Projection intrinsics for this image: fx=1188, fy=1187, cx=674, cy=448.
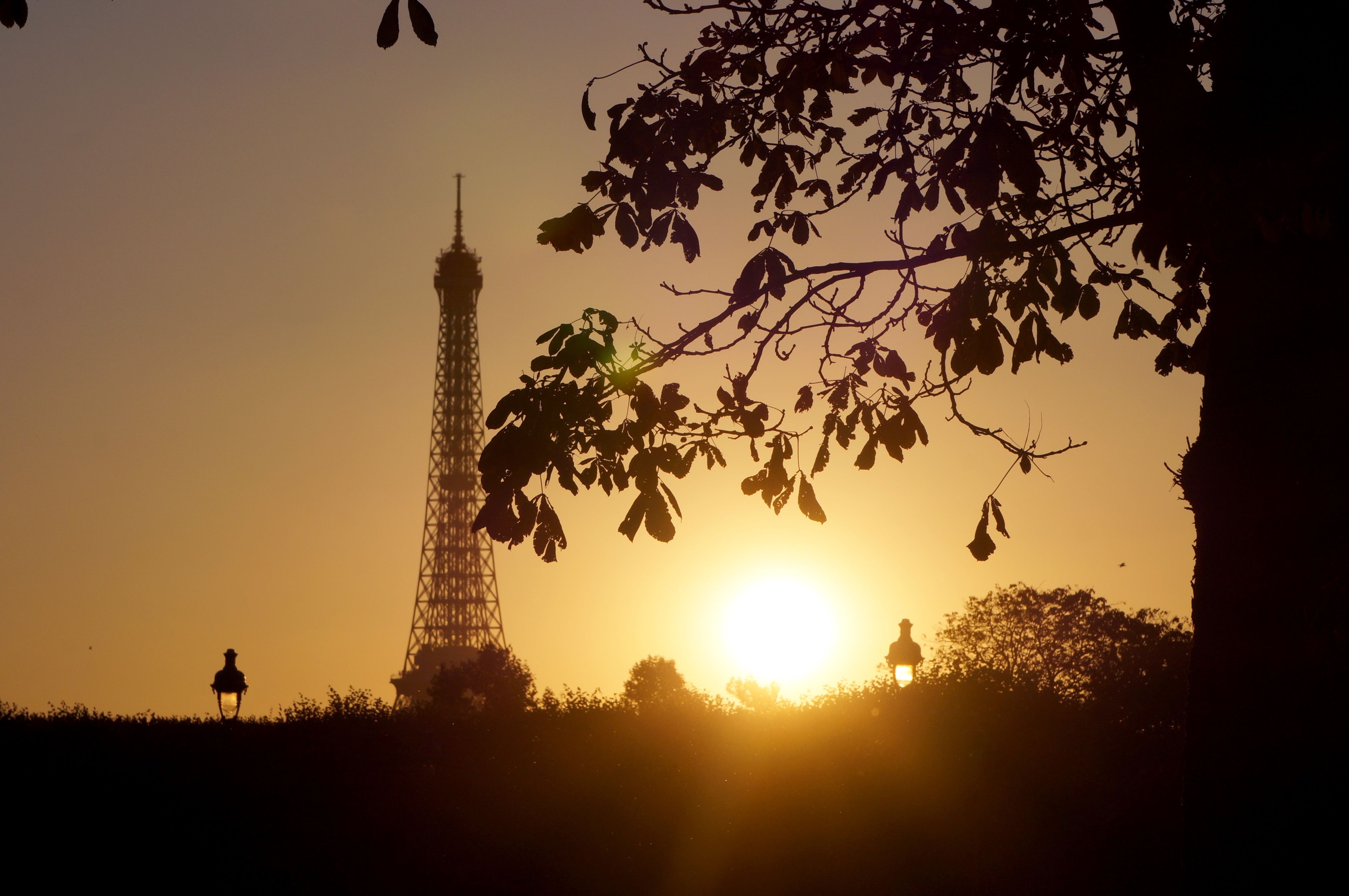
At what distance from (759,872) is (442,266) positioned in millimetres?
85575

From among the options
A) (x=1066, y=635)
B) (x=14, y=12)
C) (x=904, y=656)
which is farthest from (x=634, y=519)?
(x=1066, y=635)

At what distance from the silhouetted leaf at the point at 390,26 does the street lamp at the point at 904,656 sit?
13779 millimetres

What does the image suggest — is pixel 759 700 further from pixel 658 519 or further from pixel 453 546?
pixel 453 546

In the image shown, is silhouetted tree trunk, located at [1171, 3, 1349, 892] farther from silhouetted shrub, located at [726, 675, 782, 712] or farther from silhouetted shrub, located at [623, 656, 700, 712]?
silhouetted shrub, located at [623, 656, 700, 712]

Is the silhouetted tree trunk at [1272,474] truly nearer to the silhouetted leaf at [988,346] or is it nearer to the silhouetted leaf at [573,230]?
the silhouetted leaf at [988,346]

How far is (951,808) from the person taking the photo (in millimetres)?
18281

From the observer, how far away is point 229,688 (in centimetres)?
1866

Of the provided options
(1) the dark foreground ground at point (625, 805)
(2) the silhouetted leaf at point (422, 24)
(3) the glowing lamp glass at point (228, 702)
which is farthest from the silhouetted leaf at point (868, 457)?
(3) the glowing lamp glass at point (228, 702)

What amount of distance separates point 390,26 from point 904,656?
13.9 metres

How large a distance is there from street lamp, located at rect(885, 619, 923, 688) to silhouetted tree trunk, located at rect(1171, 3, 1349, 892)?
38.7 ft

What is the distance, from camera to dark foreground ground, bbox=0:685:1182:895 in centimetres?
1648

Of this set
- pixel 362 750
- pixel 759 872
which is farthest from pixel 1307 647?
pixel 362 750

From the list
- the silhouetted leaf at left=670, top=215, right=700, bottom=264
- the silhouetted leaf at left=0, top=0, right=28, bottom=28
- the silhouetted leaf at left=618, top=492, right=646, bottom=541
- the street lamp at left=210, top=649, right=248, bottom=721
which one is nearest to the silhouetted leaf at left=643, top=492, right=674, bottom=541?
the silhouetted leaf at left=618, top=492, right=646, bottom=541

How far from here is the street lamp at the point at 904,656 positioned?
16.5m
